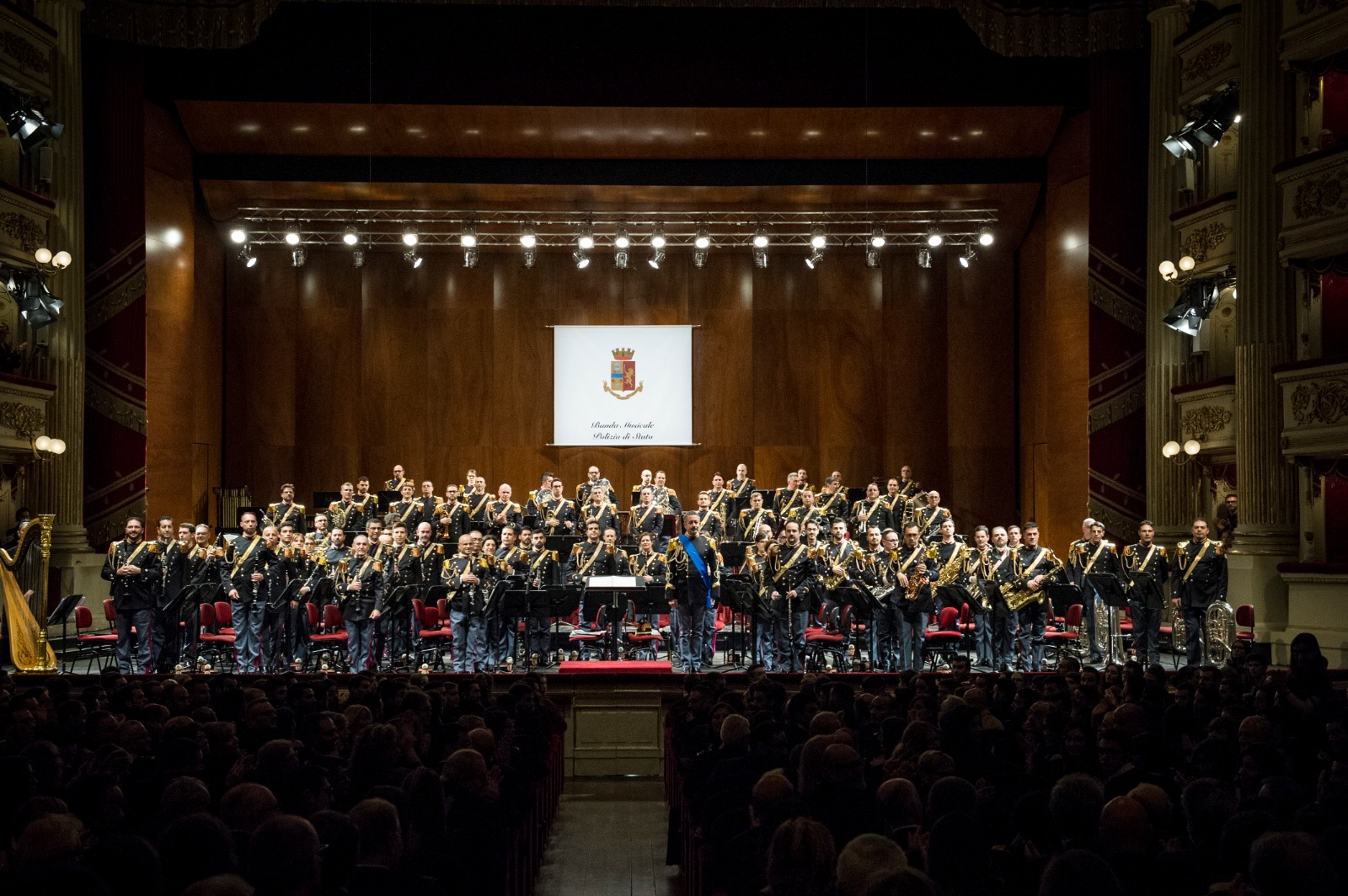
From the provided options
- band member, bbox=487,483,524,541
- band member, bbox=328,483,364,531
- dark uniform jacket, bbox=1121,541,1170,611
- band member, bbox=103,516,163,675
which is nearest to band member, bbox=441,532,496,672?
band member, bbox=487,483,524,541

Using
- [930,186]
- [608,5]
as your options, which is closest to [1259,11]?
[930,186]

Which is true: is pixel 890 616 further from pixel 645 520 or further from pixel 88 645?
pixel 88 645

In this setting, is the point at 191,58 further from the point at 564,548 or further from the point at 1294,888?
the point at 1294,888

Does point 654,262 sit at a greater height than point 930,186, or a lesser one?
lesser

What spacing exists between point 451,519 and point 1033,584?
869 cm

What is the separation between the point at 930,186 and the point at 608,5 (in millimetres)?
6238

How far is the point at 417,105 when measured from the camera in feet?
63.6

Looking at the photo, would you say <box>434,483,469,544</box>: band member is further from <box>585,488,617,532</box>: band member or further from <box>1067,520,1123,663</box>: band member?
<box>1067,520,1123,663</box>: band member

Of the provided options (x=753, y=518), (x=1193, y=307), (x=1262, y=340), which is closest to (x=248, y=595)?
(x=753, y=518)

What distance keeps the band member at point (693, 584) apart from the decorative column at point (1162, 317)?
698 cm

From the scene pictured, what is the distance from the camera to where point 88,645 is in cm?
1439

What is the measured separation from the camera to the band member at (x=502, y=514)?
18.1 m

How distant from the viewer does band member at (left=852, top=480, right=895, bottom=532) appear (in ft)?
62.8

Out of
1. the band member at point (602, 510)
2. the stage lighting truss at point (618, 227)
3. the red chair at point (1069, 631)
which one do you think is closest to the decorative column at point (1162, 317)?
the red chair at point (1069, 631)
